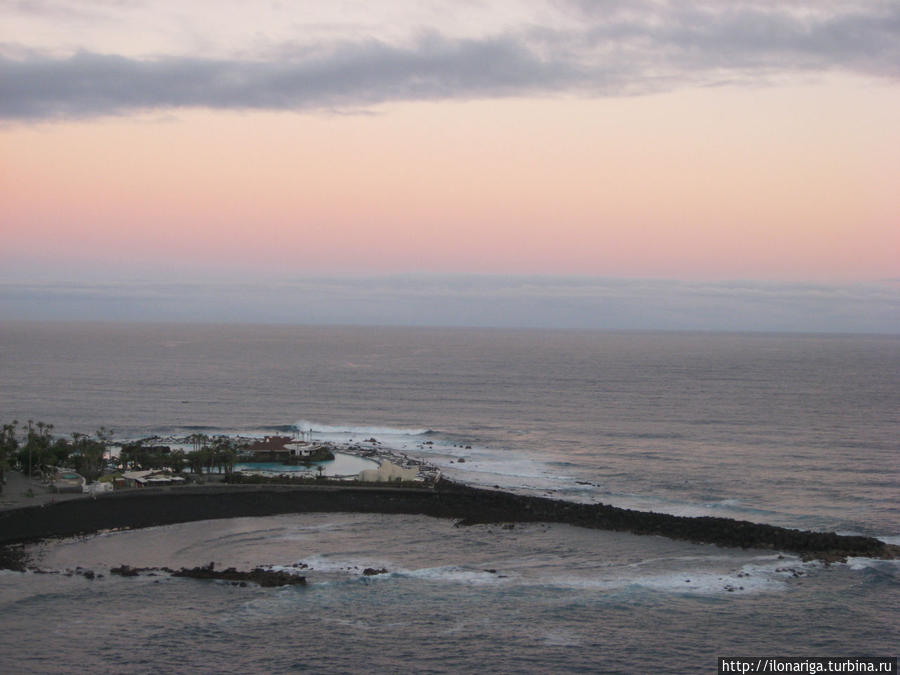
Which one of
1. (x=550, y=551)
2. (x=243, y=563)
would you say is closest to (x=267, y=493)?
(x=243, y=563)

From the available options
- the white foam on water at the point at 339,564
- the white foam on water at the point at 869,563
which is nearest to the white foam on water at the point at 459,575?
the white foam on water at the point at 339,564

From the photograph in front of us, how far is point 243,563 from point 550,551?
1505 cm

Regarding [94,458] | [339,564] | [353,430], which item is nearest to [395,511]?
[339,564]

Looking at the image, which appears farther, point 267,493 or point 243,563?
point 267,493

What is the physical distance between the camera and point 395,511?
49375 mm

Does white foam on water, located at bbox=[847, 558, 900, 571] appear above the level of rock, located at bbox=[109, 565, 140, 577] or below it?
above

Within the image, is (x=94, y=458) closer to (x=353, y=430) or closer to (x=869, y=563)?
(x=353, y=430)

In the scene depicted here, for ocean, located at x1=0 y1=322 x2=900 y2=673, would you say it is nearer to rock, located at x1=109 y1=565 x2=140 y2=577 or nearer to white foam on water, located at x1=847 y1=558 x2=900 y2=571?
white foam on water, located at x1=847 y1=558 x2=900 y2=571

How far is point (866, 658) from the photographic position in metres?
28.2

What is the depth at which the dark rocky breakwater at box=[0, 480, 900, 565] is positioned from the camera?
4119cm

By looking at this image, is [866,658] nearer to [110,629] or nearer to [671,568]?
[671,568]

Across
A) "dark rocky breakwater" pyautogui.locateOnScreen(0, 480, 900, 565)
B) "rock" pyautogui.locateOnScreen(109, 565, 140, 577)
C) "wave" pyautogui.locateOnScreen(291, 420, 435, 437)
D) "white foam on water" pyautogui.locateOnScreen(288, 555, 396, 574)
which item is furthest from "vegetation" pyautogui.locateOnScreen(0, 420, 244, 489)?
"wave" pyautogui.locateOnScreen(291, 420, 435, 437)

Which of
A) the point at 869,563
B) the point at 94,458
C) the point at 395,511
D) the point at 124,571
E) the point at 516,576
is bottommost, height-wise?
the point at 395,511

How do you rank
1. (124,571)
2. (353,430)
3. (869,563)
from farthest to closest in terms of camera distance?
(353,430) → (869,563) → (124,571)
